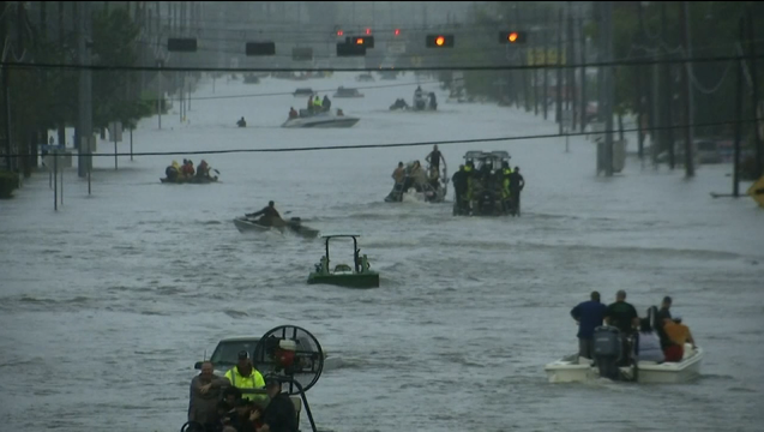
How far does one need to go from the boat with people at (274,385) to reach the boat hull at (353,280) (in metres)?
22.5

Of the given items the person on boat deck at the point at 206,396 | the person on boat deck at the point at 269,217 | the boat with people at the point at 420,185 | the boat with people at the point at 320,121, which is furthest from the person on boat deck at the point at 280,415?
the boat with people at the point at 320,121

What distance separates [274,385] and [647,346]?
419 inches

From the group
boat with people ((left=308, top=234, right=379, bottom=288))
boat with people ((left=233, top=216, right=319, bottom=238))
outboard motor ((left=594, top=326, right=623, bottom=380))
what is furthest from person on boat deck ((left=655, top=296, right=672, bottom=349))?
boat with people ((left=233, top=216, right=319, bottom=238))

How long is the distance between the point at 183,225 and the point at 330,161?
45.4 m

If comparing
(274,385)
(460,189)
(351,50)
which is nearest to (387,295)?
(351,50)

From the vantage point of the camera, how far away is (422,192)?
71375 millimetres

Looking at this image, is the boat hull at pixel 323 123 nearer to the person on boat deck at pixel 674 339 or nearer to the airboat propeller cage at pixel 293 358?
the person on boat deck at pixel 674 339

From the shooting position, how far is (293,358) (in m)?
22.9

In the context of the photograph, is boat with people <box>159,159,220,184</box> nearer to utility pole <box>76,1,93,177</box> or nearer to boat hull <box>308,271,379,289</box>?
utility pole <box>76,1,93,177</box>

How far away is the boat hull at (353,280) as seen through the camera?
153 feet

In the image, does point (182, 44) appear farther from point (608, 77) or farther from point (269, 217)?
point (608, 77)

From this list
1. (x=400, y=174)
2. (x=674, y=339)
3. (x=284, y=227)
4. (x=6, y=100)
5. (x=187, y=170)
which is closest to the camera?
(x=674, y=339)

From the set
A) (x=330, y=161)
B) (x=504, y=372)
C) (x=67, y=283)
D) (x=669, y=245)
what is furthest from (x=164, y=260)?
(x=330, y=161)

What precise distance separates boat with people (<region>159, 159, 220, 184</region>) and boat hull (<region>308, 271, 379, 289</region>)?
Answer: 37168mm
